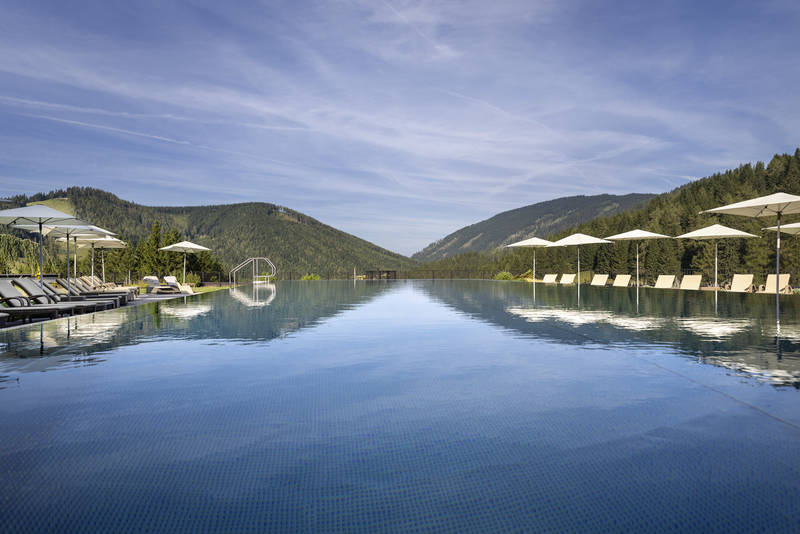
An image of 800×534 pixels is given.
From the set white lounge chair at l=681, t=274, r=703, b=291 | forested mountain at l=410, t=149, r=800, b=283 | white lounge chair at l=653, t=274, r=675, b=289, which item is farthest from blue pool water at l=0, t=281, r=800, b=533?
forested mountain at l=410, t=149, r=800, b=283

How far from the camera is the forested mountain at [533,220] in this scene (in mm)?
136625

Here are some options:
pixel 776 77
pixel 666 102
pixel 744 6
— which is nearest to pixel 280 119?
pixel 666 102

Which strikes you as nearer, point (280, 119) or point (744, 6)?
point (744, 6)

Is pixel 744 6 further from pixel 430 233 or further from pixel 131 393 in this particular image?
pixel 430 233

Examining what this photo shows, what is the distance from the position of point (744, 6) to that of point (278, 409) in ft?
70.6

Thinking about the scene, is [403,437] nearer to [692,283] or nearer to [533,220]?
[692,283]

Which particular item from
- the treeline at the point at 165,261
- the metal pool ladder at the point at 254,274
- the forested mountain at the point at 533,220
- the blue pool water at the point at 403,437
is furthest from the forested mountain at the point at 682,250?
the forested mountain at the point at 533,220

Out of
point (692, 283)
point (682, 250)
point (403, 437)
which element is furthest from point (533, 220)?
point (403, 437)

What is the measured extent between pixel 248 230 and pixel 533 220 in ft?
298

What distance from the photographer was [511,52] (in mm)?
19266

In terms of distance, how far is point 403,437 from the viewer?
2928 mm

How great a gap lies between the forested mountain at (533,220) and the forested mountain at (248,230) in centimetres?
5145

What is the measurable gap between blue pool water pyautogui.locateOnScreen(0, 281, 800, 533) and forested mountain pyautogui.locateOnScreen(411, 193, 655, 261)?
437ft

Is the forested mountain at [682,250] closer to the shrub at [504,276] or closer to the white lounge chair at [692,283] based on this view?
the shrub at [504,276]
